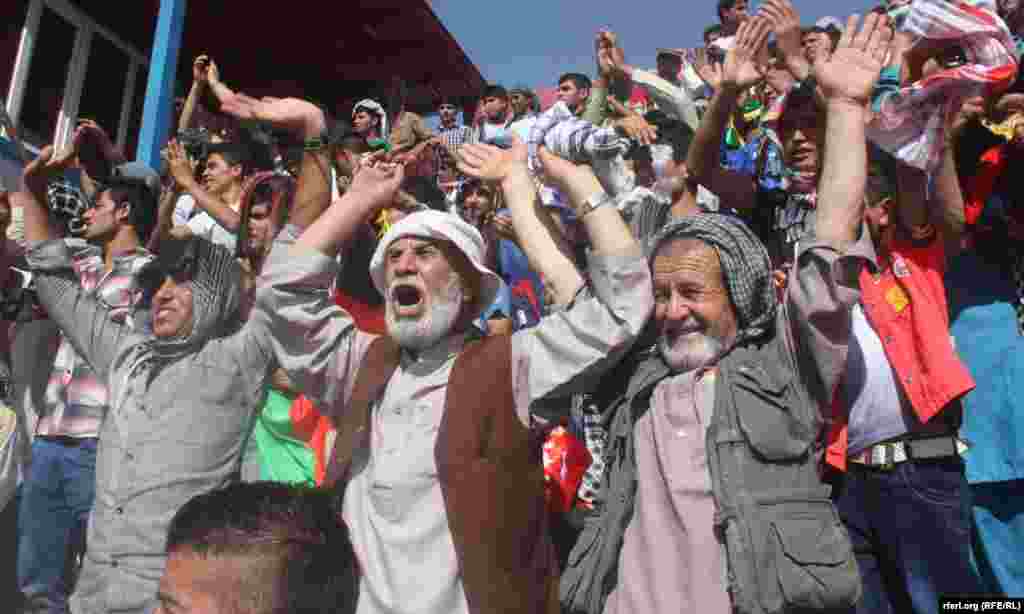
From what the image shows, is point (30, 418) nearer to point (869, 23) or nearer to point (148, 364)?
point (148, 364)

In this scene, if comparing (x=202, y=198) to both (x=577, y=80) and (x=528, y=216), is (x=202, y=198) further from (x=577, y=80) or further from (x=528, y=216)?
(x=577, y=80)

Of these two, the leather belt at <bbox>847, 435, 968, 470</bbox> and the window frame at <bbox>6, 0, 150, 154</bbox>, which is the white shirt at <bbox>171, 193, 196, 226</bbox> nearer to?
the window frame at <bbox>6, 0, 150, 154</bbox>

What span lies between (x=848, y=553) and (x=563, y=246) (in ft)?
4.40

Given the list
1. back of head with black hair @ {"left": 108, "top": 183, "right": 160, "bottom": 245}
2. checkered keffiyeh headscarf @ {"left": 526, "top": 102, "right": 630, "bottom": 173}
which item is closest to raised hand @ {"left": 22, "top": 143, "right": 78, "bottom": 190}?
back of head with black hair @ {"left": 108, "top": 183, "right": 160, "bottom": 245}

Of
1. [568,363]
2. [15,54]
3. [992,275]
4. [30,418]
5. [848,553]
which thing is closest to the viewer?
[848,553]

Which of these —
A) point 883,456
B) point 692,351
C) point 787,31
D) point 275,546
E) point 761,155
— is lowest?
point 275,546

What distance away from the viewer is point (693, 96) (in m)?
6.55

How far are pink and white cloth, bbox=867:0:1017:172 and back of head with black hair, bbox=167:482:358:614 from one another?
7.41 ft

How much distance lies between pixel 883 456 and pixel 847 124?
3.53ft

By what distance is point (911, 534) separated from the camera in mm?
2758

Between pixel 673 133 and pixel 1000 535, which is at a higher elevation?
pixel 673 133

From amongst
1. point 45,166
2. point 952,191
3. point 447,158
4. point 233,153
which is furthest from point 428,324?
point 447,158

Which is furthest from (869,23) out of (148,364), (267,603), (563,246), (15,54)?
(15,54)

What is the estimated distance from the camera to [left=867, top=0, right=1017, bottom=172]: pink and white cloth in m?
2.92
